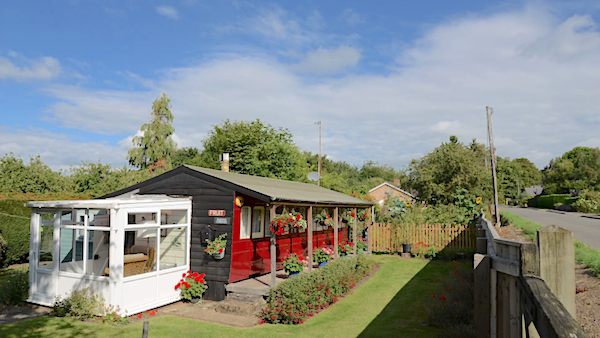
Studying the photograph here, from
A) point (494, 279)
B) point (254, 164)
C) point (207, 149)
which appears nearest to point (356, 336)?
point (494, 279)

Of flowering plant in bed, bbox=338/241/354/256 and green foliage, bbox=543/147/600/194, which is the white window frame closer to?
flowering plant in bed, bbox=338/241/354/256

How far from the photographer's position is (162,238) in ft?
37.7

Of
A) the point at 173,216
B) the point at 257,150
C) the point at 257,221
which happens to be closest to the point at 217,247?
the point at 257,221

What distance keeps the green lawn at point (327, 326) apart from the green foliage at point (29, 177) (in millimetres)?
18453

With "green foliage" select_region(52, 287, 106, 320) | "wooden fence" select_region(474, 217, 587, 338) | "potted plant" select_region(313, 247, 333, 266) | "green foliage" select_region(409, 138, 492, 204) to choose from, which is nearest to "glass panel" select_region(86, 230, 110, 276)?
"green foliage" select_region(52, 287, 106, 320)

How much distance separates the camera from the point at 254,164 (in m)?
27.2

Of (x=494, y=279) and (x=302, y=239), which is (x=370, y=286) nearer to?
(x=302, y=239)

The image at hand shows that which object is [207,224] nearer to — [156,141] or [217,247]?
[217,247]

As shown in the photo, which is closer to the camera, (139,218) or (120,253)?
A: (120,253)

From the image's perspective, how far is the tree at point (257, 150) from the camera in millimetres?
27656

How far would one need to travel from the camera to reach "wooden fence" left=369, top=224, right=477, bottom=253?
1916 centimetres

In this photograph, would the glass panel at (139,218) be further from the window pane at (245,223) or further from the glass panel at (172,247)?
the window pane at (245,223)

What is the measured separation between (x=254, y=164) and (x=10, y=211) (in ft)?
45.5

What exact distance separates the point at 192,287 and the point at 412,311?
18.4 ft
